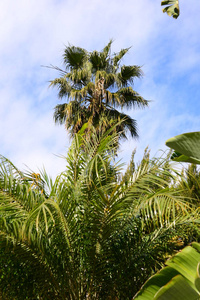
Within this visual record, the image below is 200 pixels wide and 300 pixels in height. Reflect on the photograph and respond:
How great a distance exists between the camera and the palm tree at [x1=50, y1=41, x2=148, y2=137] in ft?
41.4

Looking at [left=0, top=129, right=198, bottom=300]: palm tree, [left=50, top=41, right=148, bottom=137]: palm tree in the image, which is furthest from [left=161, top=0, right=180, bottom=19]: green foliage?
[left=50, top=41, right=148, bottom=137]: palm tree

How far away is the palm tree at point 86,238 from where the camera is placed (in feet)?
15.5

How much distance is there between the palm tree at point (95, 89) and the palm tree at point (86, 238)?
732cm

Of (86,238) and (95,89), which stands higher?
(95,89)

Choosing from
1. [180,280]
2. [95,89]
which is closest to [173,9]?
[180,280]

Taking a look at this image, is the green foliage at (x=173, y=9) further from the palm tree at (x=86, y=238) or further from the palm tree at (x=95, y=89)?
the palm tree at (x=95, y=89)

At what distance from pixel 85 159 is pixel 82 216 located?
918 millimetres

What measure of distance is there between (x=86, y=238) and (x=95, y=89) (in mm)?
8300

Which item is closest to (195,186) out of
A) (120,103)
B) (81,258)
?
(81,258)

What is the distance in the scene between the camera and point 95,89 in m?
12.6

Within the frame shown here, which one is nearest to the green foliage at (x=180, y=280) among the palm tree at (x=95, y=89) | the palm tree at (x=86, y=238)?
the palm tree at (x=86, y=238)

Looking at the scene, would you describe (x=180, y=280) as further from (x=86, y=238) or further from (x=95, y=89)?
(x=95, y=89)

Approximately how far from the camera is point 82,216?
5.14 m

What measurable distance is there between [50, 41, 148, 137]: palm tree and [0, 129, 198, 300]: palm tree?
288 inches
